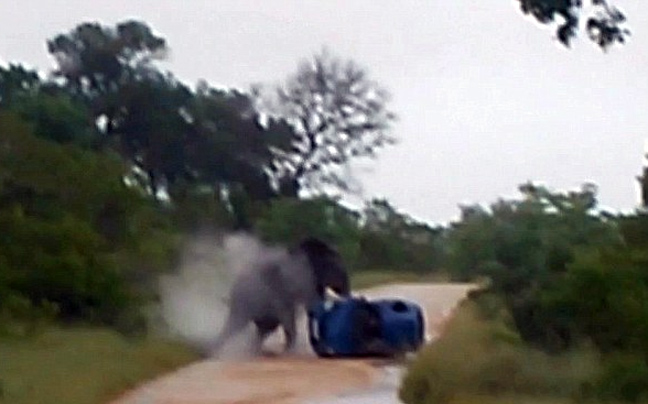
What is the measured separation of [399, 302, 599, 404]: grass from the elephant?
232 inches

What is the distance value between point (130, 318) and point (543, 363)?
352 inches

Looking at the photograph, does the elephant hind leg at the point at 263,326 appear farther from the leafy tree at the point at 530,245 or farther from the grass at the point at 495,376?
the grass at the point at 495,376

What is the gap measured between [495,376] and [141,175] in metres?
32.8

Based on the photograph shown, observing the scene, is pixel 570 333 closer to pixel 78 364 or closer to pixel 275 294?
pixel 78 364

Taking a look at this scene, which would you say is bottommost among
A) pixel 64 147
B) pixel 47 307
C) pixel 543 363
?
pixel 543 363

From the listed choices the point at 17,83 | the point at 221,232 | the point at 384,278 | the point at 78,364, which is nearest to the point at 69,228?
the point at 78,364

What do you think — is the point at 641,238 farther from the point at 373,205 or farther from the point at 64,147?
the point at 373,205

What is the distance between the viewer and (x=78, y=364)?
813 inches

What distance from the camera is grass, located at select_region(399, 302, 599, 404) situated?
17938 millimetres

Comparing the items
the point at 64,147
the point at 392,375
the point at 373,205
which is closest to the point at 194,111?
the point at 373,205

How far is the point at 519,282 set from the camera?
25016 mm

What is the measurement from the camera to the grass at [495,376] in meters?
17.9

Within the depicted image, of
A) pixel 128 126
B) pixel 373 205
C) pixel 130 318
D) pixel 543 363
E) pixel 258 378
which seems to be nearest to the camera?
pixel 543 363

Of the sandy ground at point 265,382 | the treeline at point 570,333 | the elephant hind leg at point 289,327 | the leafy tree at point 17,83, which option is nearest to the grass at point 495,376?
the treeline at point 570,333
